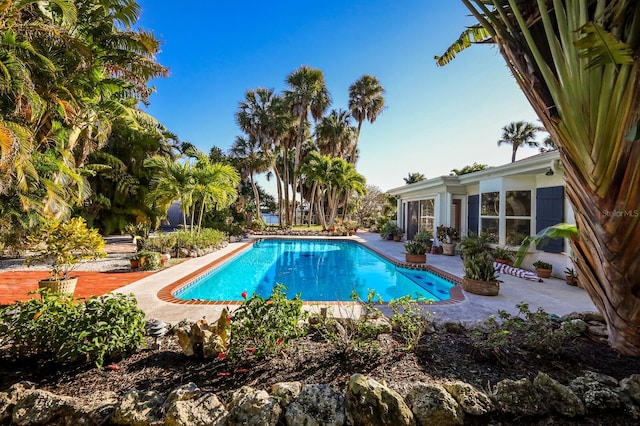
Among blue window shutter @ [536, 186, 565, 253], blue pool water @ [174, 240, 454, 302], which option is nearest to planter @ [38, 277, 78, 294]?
blue pool water @ [174, 240, 454, 302]

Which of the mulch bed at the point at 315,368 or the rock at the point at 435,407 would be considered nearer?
the rock at the point at 435,407

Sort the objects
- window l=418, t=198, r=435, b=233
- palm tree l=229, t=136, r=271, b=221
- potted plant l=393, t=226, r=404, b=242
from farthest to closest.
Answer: palm tree l=229, t=136, r=271, b=221 < potted plant l=393, t=226, r=404, b=242 < window l=418, t=198, r=435, b=233

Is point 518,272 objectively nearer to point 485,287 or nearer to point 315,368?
point 485,287

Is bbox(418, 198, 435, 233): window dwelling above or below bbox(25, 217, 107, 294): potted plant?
above

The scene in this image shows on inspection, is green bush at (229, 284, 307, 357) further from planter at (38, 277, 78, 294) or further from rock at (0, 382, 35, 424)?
planter at (38, 277, 78, 294)

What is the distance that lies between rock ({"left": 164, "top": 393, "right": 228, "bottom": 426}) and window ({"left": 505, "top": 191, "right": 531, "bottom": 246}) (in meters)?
11.8

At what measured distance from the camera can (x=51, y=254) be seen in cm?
596

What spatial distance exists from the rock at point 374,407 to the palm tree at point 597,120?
2862 millimetres

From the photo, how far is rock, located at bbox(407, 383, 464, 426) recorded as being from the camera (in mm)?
2287

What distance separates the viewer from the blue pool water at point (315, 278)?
8.59 m

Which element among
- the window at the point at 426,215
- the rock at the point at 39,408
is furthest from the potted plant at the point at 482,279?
the window at the point at 426,215

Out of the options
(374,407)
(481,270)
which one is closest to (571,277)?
(481,270)

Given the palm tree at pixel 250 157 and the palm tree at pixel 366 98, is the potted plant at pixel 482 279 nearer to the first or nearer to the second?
the palm tree at pixel 250 157

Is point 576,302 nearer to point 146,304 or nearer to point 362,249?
point 146,304
